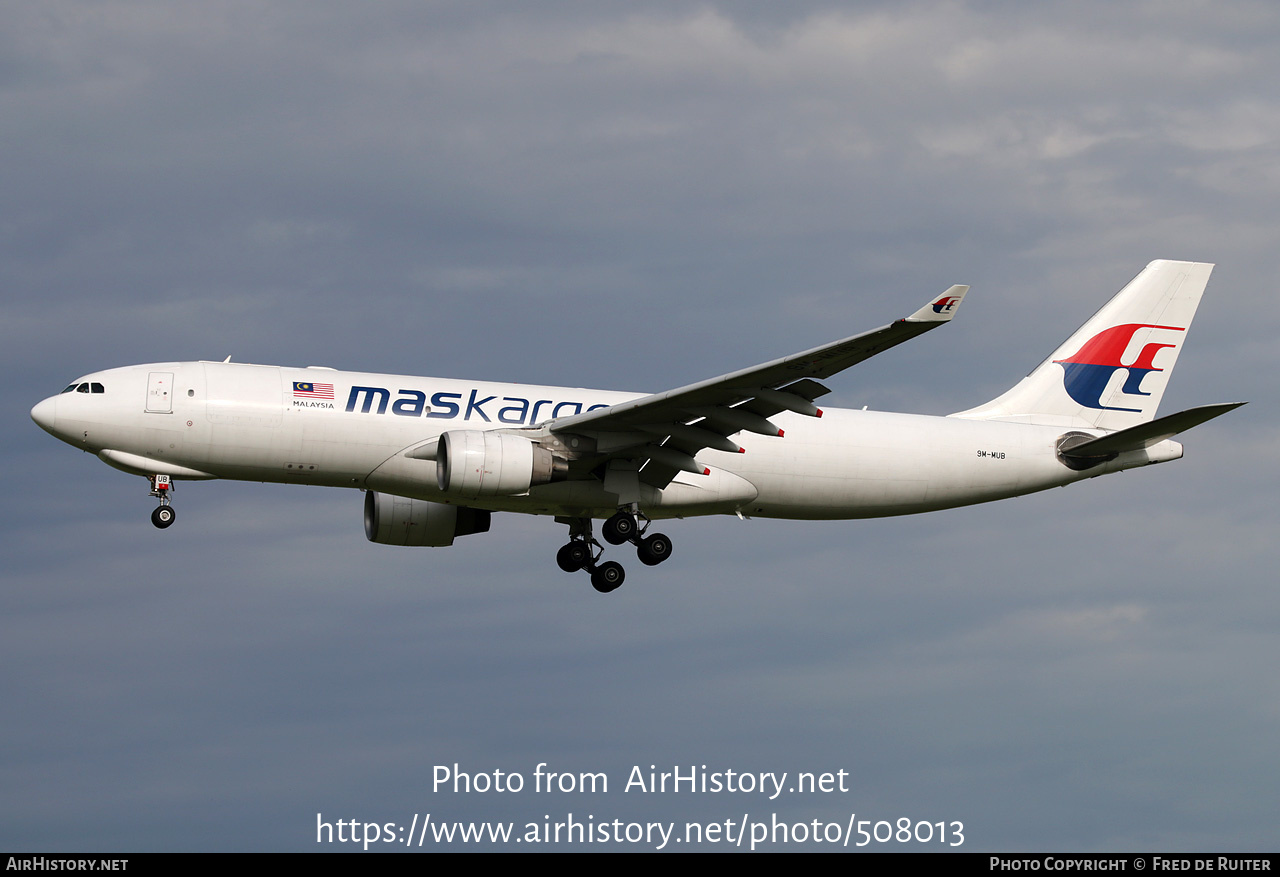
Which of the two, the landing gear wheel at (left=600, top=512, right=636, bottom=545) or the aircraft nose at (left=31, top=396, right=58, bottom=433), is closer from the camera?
the aircraft nose at (left=31, top=396, right=58, bottom=433)

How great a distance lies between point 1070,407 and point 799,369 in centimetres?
1262

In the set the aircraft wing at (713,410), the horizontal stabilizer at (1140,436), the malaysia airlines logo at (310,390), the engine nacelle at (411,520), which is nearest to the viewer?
the aircraft wing at (713,410)

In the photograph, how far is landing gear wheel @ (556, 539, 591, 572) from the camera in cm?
3522

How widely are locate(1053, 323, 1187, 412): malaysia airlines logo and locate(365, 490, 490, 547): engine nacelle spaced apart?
15.7 metres

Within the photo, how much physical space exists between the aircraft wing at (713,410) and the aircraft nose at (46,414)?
10.4m

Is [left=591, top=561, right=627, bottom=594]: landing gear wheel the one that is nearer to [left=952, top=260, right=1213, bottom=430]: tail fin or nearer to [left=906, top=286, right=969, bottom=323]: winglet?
[left=952, top=260, right=1213, bottom=430]: tail fin

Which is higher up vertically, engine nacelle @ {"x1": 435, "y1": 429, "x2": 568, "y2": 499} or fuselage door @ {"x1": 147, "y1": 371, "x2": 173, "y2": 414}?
fuselage door @ {"x1": 147, "y1": 371, "x2": 173, "y2": 414}

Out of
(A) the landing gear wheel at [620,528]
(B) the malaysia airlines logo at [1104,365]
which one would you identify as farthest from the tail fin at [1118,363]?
(A) the landing gear wheel at [620,528]

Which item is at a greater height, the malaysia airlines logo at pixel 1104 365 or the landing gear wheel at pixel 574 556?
the malaysia airlines logo at pixel 1104 365

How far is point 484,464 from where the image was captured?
30.7 metres

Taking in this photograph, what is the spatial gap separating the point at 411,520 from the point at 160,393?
7.23 meters

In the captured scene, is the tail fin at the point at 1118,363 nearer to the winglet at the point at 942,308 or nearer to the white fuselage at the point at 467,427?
the white fuselage at the point at 467,427

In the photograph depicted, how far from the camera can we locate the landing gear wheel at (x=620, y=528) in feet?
111

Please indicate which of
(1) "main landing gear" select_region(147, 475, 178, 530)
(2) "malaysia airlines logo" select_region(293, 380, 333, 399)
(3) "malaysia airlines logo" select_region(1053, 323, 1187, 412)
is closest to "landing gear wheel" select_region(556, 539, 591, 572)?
(2) "malaysia airlines logo" select_region(293, 380, 333, 399)
